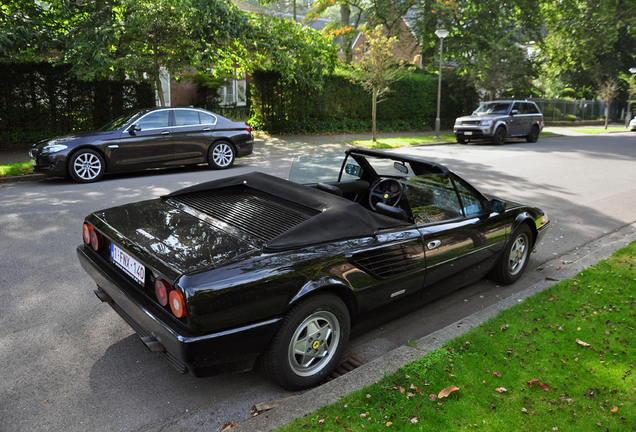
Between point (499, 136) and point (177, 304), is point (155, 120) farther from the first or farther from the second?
A: point (499, 136)

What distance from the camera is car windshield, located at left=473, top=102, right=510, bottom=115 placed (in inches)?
849

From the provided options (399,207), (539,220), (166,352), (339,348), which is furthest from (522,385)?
(539,220)

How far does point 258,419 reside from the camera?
270 centimetres

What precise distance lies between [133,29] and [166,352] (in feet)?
48.2

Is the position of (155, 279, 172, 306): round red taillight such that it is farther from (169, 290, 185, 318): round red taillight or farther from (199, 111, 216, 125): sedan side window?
(199, 111, 216, 125): sedan side window

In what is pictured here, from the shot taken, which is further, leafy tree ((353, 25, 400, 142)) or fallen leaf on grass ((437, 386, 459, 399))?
leafy tree ((353, 25, 400, 142))

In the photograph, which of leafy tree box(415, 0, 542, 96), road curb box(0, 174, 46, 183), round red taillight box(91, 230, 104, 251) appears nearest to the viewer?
round red taillight box(91, 230, 104, 251)

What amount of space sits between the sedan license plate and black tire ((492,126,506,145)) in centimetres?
1946

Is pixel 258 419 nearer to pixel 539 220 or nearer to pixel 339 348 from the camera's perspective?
pixel 339 348

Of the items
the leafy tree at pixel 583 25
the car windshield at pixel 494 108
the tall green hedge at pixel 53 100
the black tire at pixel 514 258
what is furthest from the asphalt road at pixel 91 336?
the leafy tree at pixel 583 25

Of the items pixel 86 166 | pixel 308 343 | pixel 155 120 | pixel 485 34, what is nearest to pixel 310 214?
pixel 308 343

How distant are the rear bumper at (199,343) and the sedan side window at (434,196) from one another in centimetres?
178

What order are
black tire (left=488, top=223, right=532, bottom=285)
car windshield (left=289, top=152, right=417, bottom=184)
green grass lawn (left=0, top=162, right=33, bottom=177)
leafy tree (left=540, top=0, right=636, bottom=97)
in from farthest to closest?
leafy tree (left=540, top=0, right=636, bottom=97), green grass lawn (left=0, top=162, right=33, bottom=177), black tire (left=488, top=223, right=532, bottom=285), car windshield (left=289, top=152, right=417, bottom=184)

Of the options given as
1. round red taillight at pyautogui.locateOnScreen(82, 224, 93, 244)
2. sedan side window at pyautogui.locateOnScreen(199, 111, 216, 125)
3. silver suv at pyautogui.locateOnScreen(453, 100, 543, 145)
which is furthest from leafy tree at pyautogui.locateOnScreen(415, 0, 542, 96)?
round red taillight at pyautogui.locateOnScreen(82, 224, 93, 244)
